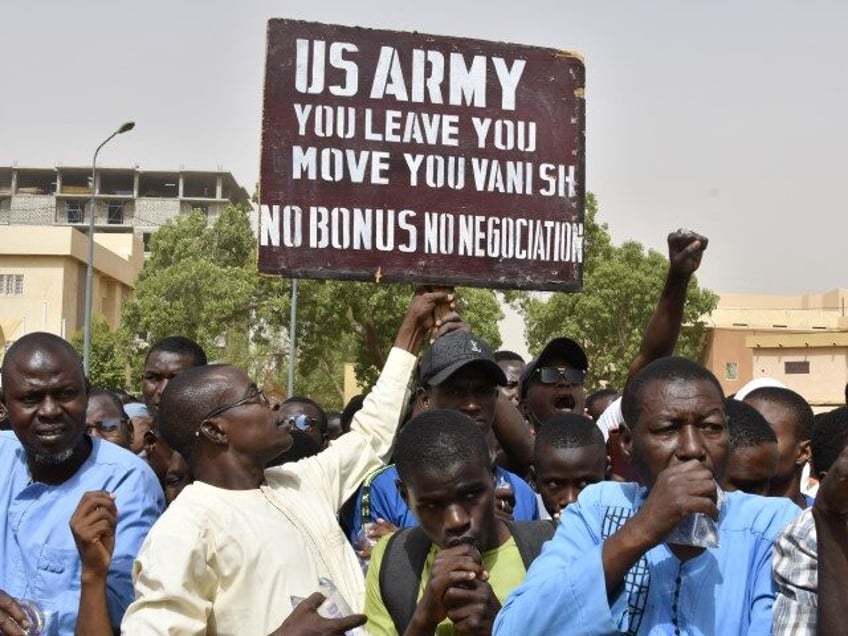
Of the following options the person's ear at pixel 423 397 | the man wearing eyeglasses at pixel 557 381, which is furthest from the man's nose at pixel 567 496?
the man wearing eyeglasses at pixel 557 381

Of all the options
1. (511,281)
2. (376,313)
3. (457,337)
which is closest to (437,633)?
(457,337)

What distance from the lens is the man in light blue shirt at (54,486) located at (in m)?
3.66

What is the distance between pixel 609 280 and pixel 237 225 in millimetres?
14252

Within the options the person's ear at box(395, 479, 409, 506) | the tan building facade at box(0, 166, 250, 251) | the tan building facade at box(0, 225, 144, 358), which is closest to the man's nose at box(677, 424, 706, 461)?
the person's ear at box(395, 479, 409, 506)

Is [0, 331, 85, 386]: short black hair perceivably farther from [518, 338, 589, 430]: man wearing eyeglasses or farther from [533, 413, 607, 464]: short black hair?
[518, 338, 589, 430]: man wearing eyeglasses

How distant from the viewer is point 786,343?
38156 mm

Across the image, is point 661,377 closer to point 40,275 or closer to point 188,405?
point 188,405

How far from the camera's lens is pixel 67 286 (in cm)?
5147

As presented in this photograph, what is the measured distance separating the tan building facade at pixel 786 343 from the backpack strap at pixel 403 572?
25.9m

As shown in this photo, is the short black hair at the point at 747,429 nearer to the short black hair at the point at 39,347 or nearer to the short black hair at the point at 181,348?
the short black hair at the point at 39,347

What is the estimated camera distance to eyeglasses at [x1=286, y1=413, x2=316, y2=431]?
289 inches

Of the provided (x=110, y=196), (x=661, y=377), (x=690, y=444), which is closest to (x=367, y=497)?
(x=661, y=377)

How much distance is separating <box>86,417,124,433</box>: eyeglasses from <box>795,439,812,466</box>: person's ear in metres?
3.14

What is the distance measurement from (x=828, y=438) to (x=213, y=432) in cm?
187
